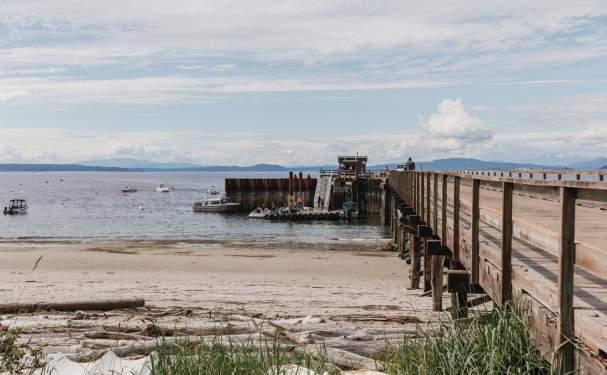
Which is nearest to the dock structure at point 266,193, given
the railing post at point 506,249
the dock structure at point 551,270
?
the dock structure at point 551,270

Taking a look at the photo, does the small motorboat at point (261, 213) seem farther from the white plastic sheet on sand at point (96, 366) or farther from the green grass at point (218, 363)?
the green grass at point (218, 363)

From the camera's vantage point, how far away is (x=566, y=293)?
14.0ft

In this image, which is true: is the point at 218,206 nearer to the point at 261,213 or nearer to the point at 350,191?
the point at 261,213

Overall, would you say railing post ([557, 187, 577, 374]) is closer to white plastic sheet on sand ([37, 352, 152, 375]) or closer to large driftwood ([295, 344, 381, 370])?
large driftwood ([295, 344, 381, 370])

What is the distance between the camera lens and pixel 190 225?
52.2 meters

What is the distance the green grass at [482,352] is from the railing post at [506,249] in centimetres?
19

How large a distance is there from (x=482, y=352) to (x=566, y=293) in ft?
4.27

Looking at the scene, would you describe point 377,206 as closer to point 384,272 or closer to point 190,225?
point 190,225

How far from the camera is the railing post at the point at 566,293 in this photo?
4.25 m

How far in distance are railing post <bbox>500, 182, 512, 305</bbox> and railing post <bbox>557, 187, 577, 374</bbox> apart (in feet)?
5.22

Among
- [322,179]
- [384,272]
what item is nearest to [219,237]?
[384,272]

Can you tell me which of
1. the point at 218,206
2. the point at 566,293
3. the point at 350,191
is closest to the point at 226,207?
the point at 218,206

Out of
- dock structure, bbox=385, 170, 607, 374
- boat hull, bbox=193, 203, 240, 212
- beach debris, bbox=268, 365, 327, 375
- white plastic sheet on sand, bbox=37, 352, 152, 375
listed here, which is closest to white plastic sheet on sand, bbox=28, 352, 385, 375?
white plastic sheet on sand, bbox=37, 352, 152, 375

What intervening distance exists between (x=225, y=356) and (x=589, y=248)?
327 centimetres
